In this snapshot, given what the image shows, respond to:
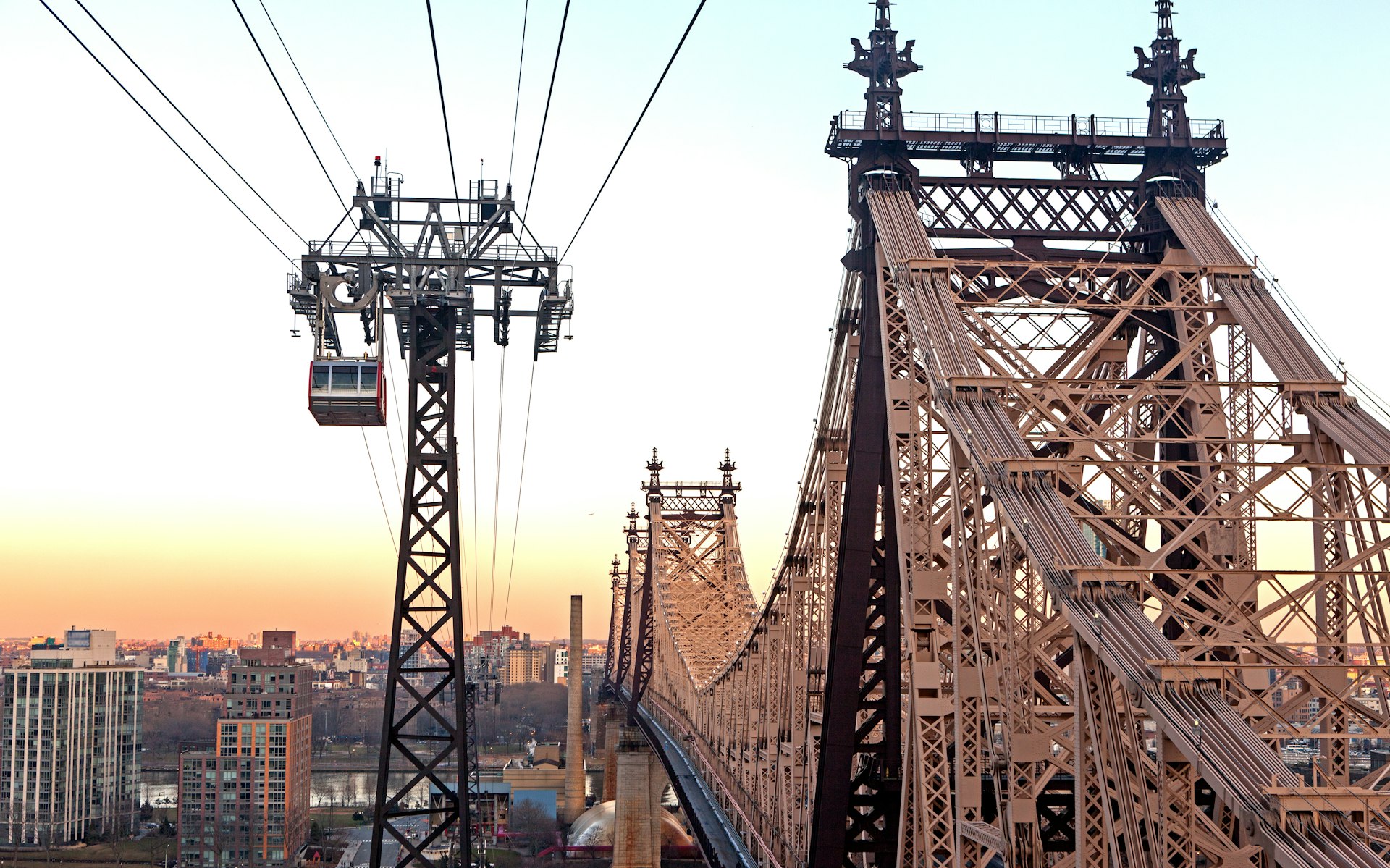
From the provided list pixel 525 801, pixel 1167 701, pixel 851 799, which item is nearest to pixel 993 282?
pixel 851 799

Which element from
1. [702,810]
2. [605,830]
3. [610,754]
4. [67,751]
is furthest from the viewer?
[67,751]

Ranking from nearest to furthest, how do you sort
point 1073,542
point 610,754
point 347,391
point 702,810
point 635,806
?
point 1073,542, point 347,391, point 702,810, point 635,806, point 610,754

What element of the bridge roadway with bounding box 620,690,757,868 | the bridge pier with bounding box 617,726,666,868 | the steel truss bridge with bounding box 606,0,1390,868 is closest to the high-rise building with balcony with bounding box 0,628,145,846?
the bridge pier with bounding box 617,726,666,868

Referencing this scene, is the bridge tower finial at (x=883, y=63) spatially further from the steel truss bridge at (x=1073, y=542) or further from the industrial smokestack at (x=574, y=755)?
the industrial smokestack at (x=574, y=755)

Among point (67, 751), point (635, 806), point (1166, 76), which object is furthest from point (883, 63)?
point (67, 751)

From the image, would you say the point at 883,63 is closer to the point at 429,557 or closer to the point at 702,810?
the point at 429,557

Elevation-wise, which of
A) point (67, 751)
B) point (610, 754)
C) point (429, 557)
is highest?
point (429, 557)

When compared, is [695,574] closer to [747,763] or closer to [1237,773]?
[747,763]
